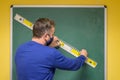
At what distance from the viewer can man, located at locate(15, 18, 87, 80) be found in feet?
6.01

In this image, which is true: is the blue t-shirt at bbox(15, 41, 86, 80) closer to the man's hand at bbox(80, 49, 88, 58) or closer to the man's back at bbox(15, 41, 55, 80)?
the man's back at bbox(15, 41, 55, 80)

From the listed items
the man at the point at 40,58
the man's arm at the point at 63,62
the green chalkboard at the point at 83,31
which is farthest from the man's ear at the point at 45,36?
the green chalkboard at the point at 83,31

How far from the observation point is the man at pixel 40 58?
183cm

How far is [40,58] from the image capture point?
1828mm

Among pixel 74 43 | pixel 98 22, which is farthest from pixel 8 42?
pixel 98 22

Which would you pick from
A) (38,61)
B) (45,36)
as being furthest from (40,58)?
(45,36)

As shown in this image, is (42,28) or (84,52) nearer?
(42,28)

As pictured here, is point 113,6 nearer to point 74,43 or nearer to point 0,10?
point 74,43

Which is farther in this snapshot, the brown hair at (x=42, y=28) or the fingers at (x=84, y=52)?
the fingers at (x=84, y=52)

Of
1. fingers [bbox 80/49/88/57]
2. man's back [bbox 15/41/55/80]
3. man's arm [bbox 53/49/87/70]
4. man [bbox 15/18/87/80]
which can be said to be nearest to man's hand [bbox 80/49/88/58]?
fingers [bbox 80/49/88/57]

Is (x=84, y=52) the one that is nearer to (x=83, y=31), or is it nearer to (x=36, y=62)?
(x=83, y=31)

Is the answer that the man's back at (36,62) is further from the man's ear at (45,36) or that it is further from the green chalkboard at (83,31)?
the green chalkboard at (83,31)

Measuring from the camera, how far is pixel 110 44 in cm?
256

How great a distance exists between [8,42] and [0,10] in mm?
397
